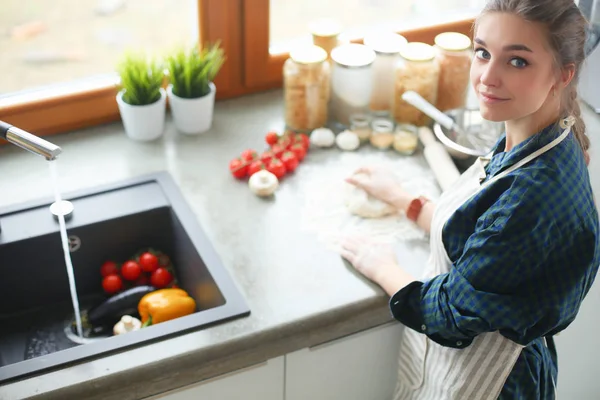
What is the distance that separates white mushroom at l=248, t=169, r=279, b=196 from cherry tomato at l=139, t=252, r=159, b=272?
25 cm

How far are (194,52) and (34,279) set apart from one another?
1.92 feet

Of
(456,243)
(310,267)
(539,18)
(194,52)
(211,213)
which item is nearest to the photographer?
(539,18)

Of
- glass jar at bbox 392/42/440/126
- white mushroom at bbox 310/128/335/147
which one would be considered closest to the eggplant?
white mushroom at bbox 310/128/335/147

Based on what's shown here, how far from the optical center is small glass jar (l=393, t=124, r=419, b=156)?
1.69 meters

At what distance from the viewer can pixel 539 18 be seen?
99 centimetres

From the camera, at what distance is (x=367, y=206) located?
4.93ft

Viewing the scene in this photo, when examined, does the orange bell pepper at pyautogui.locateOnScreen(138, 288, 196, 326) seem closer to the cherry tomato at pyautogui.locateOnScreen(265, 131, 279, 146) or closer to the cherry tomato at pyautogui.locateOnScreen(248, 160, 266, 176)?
the cherry tomato at pyautogui.locateOnScreen(248, 160, 266, 176)

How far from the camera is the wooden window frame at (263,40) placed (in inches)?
69.8

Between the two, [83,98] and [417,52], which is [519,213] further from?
[83,98]

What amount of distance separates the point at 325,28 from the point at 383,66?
0.17 m

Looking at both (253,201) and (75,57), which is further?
(75,57)

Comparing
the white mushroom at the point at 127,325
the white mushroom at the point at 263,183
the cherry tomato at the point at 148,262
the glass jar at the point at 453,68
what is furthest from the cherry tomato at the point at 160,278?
the glass jar at the point at 453,68

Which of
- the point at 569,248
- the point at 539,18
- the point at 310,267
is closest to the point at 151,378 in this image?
the point at 310,267

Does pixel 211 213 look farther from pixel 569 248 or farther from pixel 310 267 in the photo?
pixel 569 248
